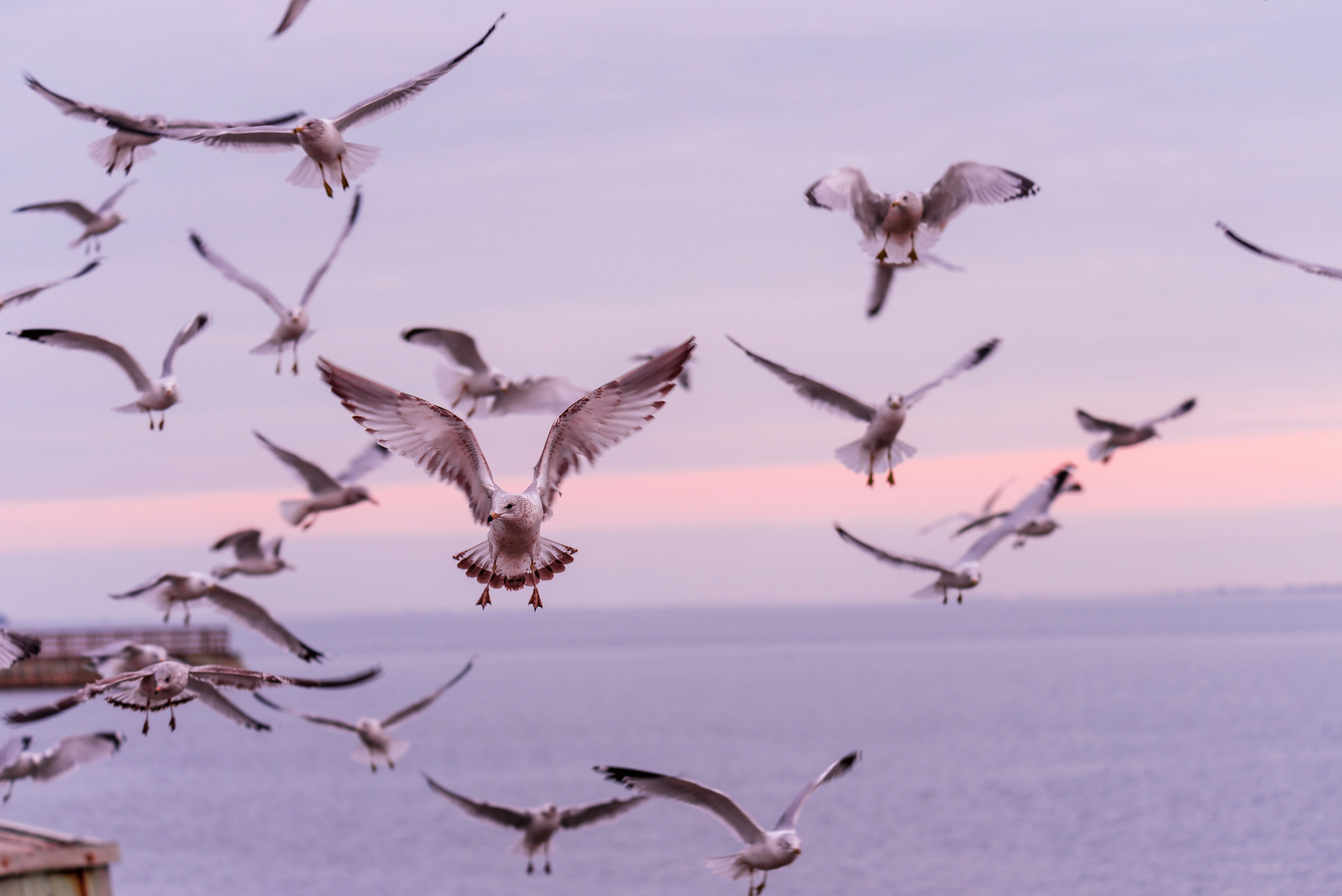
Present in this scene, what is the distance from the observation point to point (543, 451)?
11375 mm

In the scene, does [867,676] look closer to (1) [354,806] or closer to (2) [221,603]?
(1) [354,806]

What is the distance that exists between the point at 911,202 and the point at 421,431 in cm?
670

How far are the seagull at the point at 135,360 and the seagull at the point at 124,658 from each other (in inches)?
118

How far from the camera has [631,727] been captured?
12038 cm

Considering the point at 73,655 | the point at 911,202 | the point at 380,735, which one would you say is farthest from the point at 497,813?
the point at 73,655

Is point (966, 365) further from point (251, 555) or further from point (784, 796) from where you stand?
point (784, 796)

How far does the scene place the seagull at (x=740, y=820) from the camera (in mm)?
14773

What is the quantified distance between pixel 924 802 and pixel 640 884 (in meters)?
24.2

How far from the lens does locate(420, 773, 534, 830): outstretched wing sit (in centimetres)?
2486

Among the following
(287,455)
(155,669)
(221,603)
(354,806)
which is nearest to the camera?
(155,669)

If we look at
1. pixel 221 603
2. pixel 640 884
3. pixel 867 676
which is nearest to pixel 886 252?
pixel 221 603

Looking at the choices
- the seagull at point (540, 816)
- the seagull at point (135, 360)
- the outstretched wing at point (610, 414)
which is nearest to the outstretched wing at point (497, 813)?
the seagull at point (540, 816)

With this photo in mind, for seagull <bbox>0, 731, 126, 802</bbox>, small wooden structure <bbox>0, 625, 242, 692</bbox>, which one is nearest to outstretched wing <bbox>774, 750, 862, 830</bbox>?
seagull <bbox>0, 731, 126, 802</bbox>

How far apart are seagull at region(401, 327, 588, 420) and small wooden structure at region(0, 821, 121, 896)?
9020mm
